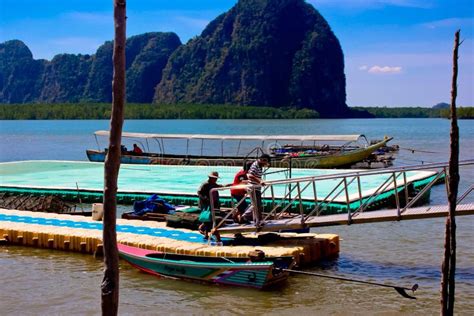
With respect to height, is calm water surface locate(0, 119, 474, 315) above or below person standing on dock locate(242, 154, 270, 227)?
below

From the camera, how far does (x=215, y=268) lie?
1328cm

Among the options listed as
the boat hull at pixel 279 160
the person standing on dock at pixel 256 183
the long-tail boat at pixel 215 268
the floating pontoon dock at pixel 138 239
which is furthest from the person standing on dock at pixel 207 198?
the boat hull at pixel 279 160

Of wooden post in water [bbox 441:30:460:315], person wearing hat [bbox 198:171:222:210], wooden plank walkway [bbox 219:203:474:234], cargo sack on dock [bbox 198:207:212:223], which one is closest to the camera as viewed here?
wooden post in water [bbox 441:30:460:315]

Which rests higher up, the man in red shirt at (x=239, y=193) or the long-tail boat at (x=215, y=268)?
the man in red shirt at (x=239, y=193)

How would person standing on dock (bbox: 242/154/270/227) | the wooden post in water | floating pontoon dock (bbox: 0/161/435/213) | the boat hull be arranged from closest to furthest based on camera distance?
the wooden post in water
person standing on dock (bbox: 242/154/270/227)
floating pontoon dock (bbox: 0/161/435/213)
the boat hull

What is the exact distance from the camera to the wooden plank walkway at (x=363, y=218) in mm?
13680

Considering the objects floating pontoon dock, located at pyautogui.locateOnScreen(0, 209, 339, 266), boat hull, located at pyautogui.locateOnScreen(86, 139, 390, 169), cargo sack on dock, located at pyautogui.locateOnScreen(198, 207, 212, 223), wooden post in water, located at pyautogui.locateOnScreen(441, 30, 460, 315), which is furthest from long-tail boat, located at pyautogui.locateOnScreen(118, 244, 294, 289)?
boat hull, located at pyautogui.locateOnScreen(86, 139, 390, 169)

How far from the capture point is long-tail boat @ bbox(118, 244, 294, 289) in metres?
13.0

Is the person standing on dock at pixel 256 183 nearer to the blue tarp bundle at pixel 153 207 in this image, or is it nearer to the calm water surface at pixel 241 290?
the calm water surface at pixel 241 290

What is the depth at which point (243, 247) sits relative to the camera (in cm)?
1430

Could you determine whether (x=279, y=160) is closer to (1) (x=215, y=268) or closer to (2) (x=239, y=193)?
(2) (x=239, y=193)

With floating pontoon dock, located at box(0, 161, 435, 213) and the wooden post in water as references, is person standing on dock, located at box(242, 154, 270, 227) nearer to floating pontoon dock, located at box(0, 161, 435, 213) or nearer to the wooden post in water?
floating pontoon dock, located at box(0, 161, 435, 213)

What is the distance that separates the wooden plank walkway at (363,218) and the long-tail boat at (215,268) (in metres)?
1.27

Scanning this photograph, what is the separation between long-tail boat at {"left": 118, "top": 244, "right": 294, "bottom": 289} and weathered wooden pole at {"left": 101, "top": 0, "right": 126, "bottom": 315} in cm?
716
